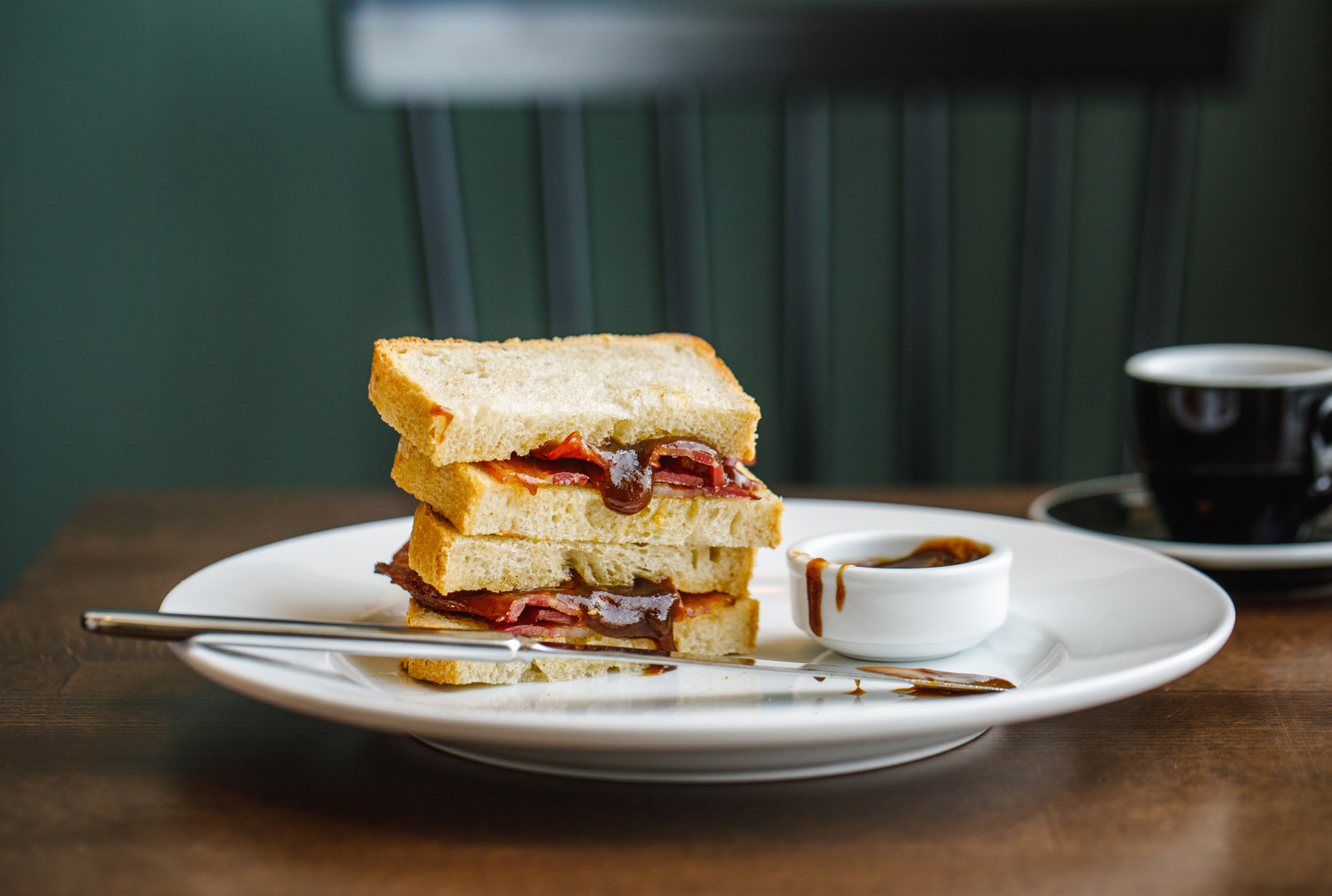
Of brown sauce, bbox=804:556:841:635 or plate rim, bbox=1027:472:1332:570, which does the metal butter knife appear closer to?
brown sauce, bbox=804:556:841:635

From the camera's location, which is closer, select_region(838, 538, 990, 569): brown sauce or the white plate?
the white plate

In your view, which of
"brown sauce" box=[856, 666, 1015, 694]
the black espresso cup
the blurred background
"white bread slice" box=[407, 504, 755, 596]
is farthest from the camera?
the blurred background

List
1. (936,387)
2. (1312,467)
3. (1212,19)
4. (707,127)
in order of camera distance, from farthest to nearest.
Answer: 1. (707,127)
2. (936,387)
3. (1212,19)
4. (1312,467)

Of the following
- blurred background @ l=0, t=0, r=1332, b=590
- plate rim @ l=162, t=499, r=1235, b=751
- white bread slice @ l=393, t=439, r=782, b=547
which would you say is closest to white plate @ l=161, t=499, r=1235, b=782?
plate rim @ l=162, t=499, r=1235, b=751

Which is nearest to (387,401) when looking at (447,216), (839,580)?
(839,580)

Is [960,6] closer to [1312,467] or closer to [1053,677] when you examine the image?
[1312,467]

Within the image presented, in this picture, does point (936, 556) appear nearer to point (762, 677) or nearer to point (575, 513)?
point (762, 677)

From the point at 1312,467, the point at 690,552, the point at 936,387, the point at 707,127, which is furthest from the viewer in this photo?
the point at 707,127
